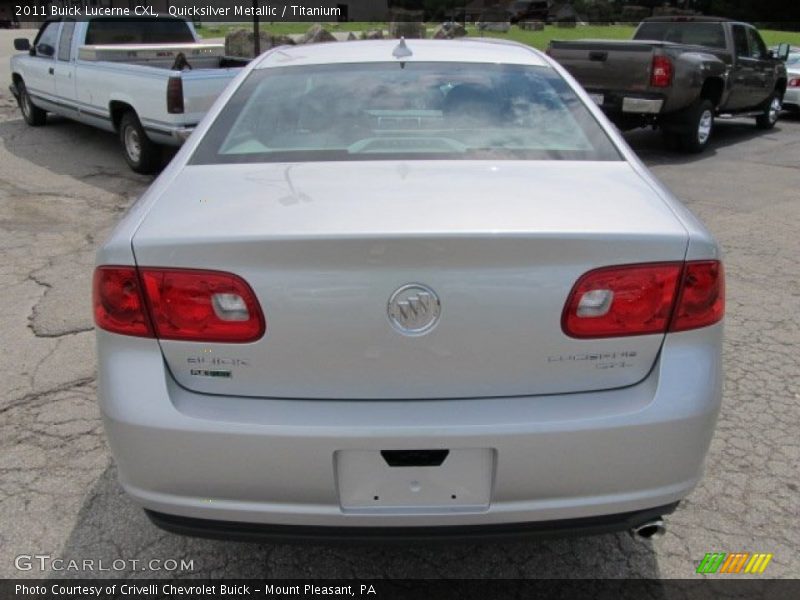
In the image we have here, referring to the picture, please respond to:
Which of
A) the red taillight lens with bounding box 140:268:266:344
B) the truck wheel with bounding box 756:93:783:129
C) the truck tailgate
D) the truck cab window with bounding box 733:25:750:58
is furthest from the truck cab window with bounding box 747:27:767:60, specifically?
the red taillight lens with bounding box 140:268:266:344

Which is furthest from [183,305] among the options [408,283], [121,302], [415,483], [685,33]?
[685,33]

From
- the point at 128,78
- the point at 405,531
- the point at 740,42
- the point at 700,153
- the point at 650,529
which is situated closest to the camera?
the point at 405,531

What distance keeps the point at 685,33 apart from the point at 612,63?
2.88 meters

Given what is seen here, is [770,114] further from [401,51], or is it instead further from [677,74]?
[401,51]

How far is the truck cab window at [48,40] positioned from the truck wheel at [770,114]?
11.7 meters

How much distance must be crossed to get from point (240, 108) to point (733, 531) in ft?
8.00

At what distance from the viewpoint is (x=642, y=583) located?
7.86ft

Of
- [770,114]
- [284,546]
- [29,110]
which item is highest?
[284,546]

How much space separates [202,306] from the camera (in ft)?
6.14

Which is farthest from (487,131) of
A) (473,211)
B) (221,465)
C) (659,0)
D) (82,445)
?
(659,0)

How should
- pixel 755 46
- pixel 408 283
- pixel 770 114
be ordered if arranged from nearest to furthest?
pixel 408 283, pixel 755 46, pixel 770 114

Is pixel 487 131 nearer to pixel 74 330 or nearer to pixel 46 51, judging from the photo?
pixel 74 330

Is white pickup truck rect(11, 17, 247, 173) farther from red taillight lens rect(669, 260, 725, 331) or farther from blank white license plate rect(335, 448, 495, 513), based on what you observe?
red taillight lens rect(669, 260, 725, 331)

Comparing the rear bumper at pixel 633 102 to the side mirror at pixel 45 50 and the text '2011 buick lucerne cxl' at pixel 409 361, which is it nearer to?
the side mirror at pixel 45 50
